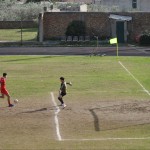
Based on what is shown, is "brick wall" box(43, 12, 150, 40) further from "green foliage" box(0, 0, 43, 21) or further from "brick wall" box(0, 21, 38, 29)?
"green foliage" box(0, 0, 43, 21)

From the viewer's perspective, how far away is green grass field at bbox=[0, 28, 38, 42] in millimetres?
71062

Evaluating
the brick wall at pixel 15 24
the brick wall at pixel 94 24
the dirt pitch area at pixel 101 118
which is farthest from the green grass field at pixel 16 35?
the dirt pitch area at pixel 101 118

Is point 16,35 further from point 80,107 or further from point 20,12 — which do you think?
point 80,107

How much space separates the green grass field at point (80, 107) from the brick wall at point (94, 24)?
19.1 meters

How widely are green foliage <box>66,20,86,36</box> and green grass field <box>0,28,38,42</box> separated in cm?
622

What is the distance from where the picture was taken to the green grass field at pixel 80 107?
2112 cm

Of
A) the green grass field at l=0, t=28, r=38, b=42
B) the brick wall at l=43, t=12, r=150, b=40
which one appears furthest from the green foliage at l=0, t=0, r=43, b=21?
the brick wall at l=43, t=12, r=150, b=40

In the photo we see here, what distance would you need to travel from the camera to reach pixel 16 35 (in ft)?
249

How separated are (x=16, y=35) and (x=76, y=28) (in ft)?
45.0

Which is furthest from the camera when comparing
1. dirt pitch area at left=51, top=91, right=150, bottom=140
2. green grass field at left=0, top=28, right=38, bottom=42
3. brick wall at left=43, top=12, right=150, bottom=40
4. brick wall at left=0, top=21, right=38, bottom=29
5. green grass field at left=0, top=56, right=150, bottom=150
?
brick wall at left=0, top=21, right=38, bottom=29

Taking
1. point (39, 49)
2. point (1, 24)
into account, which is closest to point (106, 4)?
point (1, 24)

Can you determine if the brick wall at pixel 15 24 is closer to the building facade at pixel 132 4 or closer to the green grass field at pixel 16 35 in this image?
the green grass field at pixel 16 35

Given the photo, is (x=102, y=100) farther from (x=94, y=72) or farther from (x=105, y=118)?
(x=94, y=72)

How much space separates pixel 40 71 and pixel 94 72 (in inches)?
166
